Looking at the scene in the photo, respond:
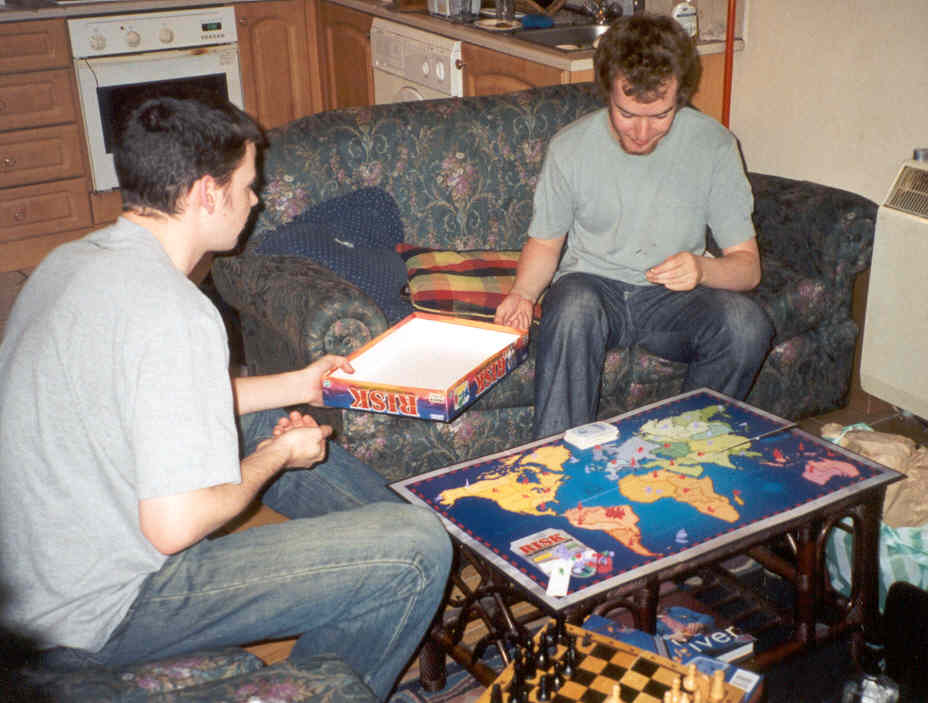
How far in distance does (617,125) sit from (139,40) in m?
2.91

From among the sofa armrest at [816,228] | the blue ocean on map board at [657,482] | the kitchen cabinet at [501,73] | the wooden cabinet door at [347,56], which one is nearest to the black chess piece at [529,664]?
the blue ocean on map board at [657,482]

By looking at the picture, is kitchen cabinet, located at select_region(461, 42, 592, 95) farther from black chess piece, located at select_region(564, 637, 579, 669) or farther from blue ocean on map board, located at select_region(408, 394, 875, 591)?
black chess piece, located at select_region(564, 637, 579, 669)

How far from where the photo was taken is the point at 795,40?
3.16 m

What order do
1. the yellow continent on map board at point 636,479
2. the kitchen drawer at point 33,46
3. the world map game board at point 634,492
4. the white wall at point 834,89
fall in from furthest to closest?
the kitchen drawer at point 33,46, the white wall at point 834,89, the yellow continent on map board at point 636,479, the world map game board at point 634,492

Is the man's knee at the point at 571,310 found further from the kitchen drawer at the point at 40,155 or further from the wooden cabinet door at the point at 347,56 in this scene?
the kitchen drawer at the point at 40,155

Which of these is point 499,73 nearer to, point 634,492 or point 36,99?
point 36,99

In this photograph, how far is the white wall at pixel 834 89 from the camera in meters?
2.83

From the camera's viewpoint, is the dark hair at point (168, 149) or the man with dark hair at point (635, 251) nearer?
the dark hair at point (168, 149)

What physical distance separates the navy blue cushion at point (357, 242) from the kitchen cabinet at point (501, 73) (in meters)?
0.98

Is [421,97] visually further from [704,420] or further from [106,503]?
[106,503]

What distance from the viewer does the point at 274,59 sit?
4824 mm

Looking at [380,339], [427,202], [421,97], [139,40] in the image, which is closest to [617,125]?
[427,202]

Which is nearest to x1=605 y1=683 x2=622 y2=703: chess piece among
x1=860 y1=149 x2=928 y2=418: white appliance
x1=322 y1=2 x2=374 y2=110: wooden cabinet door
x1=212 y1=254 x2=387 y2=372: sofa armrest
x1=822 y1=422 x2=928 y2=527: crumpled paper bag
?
x1=822 y1=422 x2=928 y2=527: crumpled paper bag

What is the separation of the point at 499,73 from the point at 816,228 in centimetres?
142
